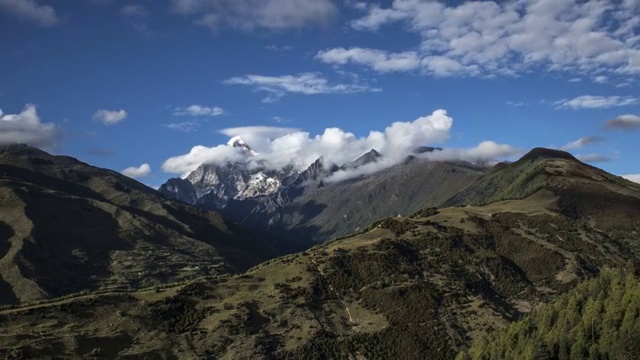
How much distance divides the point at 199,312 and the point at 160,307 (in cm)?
1256

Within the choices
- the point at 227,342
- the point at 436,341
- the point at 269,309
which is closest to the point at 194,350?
the point at 227,342

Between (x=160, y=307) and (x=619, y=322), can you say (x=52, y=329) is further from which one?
(x=619, y=322)

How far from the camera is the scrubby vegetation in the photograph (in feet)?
445

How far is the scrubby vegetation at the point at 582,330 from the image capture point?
445ft

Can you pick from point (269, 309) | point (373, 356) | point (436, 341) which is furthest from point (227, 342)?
point (436, 341)

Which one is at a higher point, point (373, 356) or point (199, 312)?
point (199, 312)

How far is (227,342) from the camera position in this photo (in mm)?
177000

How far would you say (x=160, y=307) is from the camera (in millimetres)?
187000

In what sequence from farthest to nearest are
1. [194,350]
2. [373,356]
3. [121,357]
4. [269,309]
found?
[269,309] → [373,356] → [194,350] → [121,357]

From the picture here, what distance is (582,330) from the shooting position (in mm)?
145375

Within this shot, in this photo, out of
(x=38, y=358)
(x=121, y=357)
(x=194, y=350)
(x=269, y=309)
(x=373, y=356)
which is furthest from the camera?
(x=269, y=309)

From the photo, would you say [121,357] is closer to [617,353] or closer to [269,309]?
[269,309]

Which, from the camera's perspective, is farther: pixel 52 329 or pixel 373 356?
pixel 373 356

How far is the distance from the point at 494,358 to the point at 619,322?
106ft
